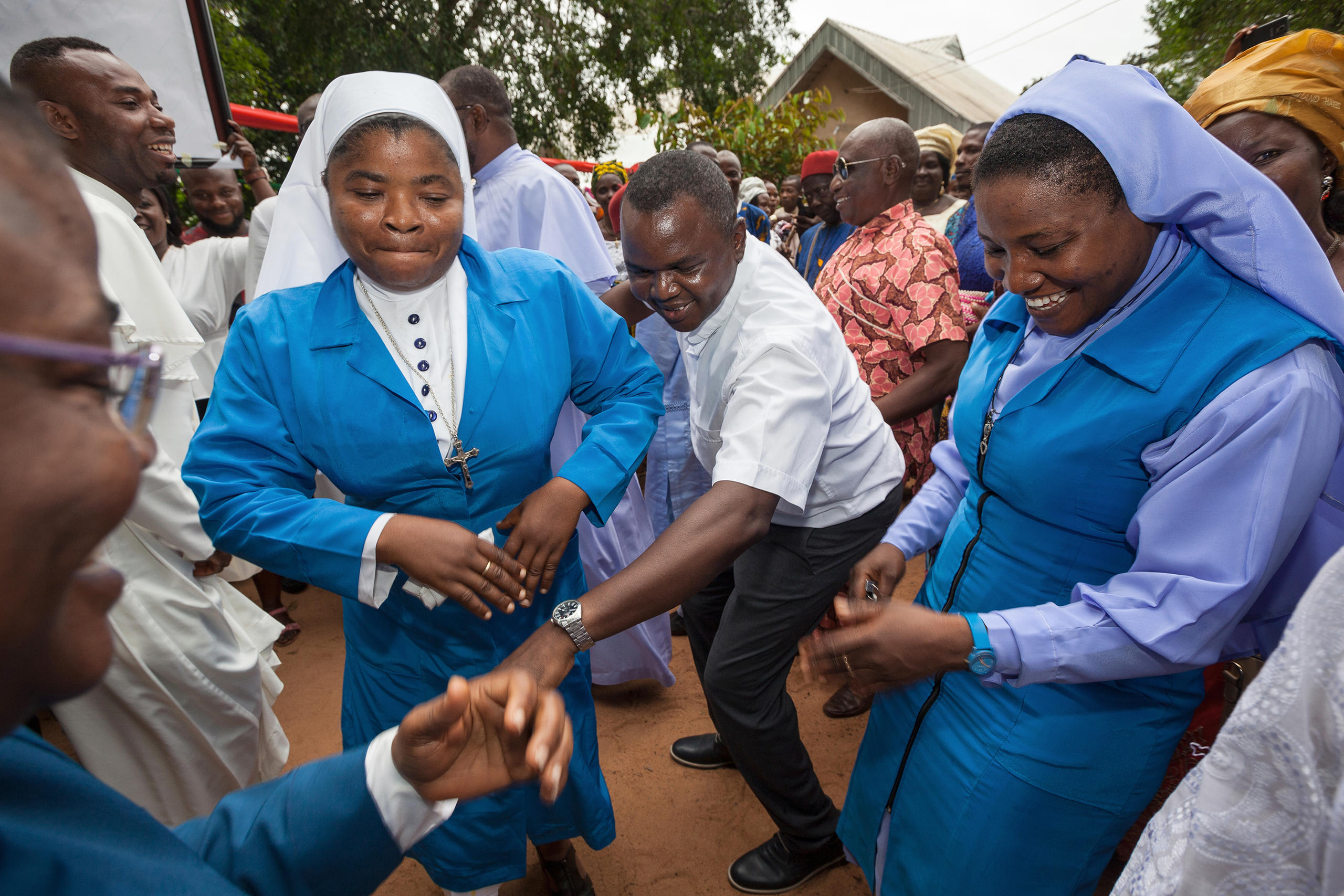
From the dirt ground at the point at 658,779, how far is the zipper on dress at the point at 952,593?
0.50 meters

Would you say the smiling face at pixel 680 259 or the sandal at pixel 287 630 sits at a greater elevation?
the smiling face at pixel 680 259

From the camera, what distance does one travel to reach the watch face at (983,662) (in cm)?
136

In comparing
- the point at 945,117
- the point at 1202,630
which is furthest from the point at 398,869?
the point at 945,117

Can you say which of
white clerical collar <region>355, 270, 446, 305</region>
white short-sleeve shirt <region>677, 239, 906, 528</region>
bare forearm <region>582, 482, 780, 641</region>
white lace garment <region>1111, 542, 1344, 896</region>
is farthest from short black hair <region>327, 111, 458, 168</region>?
white lace garment <region>1111, 542, 1344, 896</region>

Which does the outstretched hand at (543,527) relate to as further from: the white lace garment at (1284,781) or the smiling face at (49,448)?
the white lace garment at (1284,781)

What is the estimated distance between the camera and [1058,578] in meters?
1.51

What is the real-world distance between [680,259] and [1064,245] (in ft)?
3.27

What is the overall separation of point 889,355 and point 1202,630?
2004 millimetres

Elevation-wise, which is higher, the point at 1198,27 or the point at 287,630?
the point at 1198,27

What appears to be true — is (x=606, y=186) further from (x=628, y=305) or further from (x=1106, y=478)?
(x=1106, y=478)

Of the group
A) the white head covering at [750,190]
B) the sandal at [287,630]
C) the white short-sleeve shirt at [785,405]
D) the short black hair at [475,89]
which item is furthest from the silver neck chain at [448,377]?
the white head covering at [750,190]

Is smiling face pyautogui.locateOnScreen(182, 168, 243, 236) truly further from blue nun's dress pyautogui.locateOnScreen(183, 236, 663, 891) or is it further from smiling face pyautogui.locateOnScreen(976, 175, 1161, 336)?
smiling face pyautogui.locateOnScreen(976, 175, 1161, 336)

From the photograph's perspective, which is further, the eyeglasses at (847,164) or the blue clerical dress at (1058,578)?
the eyeglasses at (847,164)

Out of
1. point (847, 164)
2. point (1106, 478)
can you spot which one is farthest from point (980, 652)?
point (847, 164)
